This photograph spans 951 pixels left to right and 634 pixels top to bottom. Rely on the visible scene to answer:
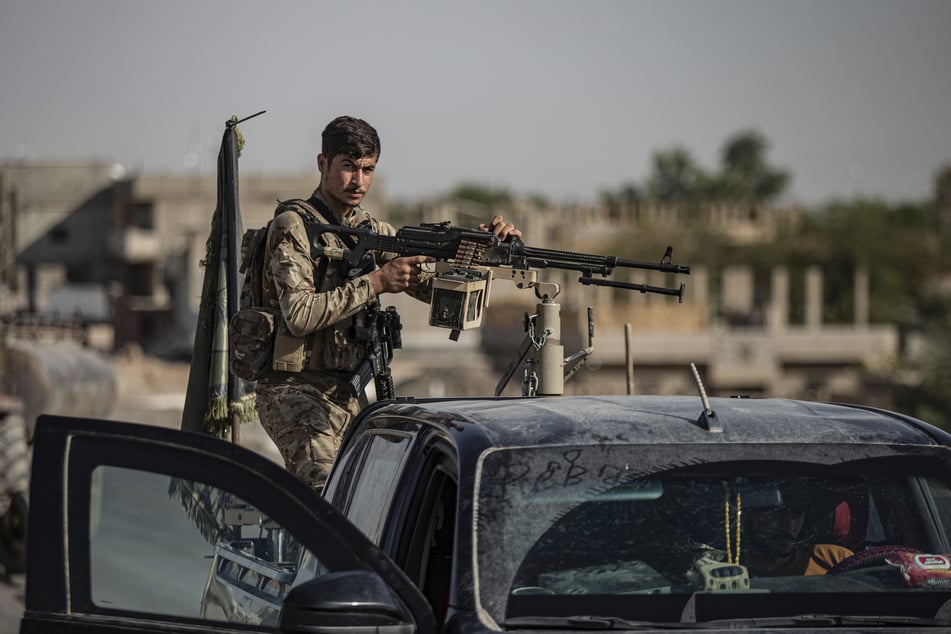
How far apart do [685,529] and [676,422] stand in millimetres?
272

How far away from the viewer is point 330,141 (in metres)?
5.96

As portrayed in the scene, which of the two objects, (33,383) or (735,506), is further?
(33,383)

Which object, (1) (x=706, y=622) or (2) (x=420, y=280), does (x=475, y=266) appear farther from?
(1) (x=706, y=622)

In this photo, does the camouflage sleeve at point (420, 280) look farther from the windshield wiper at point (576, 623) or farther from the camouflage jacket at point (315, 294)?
the windshield wiper at point (576, 623)

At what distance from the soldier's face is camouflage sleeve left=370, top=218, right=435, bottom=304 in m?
0.18

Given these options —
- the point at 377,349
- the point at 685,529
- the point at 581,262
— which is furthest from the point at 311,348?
the point at 685,529

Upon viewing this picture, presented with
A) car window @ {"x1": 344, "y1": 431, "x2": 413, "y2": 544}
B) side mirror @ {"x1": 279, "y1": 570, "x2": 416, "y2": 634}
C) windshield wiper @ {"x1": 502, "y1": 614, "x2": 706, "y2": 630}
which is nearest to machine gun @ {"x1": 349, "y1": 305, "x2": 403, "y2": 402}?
car window @ {"x1": 344, "y1": 431, "x2": 413, "y2": 544}

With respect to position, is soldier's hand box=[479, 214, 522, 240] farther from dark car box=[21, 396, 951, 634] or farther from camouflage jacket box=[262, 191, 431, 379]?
dark car box=[21, 396, 951, 634]

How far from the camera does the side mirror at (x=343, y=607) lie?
306cm

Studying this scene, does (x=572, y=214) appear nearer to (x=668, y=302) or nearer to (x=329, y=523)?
(x=668, y=302)

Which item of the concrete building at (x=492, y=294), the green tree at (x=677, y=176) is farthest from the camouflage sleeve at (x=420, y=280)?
the green tree at (x=677, y=176)

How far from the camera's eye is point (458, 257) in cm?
570

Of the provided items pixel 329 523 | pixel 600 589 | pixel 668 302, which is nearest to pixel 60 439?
pixel 329 523

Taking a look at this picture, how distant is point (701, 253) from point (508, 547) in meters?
78.9
